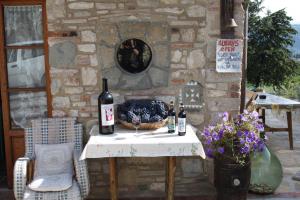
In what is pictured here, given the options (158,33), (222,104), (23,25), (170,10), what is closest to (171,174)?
(222,104)

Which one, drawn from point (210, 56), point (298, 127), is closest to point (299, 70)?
point (298, 127)

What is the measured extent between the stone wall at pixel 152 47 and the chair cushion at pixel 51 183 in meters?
0.54

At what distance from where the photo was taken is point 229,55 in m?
3.70

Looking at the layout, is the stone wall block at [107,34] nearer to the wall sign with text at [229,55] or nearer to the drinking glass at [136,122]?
the drinking glass at [136,122]

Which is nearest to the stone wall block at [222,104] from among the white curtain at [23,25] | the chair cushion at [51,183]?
the chair cushion at [51,183]

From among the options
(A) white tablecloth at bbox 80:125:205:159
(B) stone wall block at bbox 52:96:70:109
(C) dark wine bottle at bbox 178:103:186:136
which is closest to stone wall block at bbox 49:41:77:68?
(B) stone wall block at bbox 52:96:70:109

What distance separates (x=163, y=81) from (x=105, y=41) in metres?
0.73

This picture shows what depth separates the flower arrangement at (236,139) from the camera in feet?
11.0

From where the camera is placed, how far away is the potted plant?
3.36 meters

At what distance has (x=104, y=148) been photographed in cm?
300

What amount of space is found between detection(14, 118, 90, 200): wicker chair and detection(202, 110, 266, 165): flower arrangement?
126 centimetres

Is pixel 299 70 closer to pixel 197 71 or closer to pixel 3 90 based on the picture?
pixel 197 71

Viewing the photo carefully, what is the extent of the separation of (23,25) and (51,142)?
4.22 feet

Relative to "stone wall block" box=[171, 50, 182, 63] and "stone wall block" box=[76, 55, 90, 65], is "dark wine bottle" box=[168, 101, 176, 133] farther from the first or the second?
"stone wall block" box=[76, 55, 90, 65]
